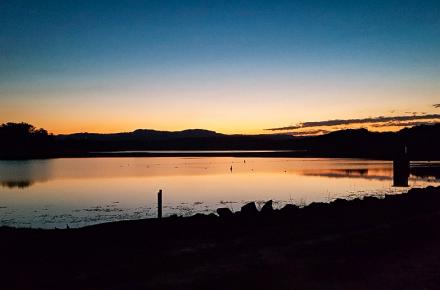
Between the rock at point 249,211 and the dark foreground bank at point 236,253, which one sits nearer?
the dark foreground bank at point 236,253

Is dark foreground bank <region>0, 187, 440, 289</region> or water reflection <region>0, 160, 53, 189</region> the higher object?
dark foreground bank <region>0, 187, 440, 289</region>

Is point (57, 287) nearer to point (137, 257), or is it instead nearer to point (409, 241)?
point (137, 257)

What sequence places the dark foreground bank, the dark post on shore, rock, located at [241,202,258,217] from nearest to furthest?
the dark foreground bank, rock, located at [241,202,258,217], the dark post on shore

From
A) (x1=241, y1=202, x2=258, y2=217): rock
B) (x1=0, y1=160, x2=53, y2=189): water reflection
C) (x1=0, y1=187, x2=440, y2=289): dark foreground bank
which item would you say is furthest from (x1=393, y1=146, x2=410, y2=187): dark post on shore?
(x1=0, y1=160, x2=53, y2=189): water reflection

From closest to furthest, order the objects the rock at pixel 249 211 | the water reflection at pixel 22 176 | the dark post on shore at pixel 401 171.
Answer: the rock at pixel 249 211 < the dark post on shore at pixel 401 171 < the water reflection at pixel 22 176

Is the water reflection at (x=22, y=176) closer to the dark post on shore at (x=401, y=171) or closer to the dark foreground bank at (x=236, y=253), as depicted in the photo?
the dark foreground bank at (x=236, y=253)

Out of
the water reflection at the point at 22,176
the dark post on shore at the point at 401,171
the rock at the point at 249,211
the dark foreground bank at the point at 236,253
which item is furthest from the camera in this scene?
the water reflection at the point at 22,176

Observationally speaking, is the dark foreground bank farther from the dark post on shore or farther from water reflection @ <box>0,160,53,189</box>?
water reflection @ <box>0,160,53,189</box>

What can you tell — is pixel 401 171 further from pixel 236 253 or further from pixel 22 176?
pixel 22 176

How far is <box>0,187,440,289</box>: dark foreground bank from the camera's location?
1095cm

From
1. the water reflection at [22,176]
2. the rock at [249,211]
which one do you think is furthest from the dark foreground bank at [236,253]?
the water reflection at [22,176]

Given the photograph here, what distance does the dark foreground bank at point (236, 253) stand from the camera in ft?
35.9

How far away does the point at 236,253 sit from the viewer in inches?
550

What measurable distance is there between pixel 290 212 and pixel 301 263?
448 inches
